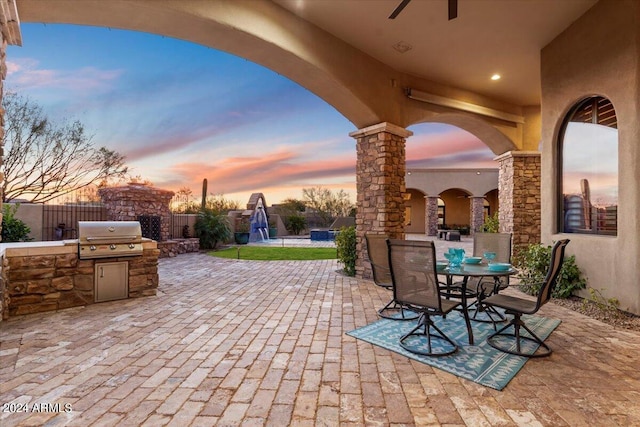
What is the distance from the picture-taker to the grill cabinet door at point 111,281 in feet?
14.8

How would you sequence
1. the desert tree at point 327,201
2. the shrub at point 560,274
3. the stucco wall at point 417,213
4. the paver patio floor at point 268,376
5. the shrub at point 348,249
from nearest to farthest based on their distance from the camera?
the paver patio floor at point 268,376, the shrub at point 560,274, the shrub at point 348,249, the stucco wall at point 417,213, the desert tree at point 327,201

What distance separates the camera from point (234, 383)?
7.68ft

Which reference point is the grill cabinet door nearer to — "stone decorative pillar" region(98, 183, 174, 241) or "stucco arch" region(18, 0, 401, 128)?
"stucco arch" region(18, 0, 401, 128)

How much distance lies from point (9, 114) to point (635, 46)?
14345 millimetres

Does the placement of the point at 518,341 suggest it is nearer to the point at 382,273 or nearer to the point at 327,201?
the point at 382,273

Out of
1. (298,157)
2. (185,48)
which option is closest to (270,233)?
(298,157)

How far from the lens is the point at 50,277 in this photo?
4.15 metres

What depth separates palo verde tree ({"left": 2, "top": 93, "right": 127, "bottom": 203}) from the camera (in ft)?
32.7

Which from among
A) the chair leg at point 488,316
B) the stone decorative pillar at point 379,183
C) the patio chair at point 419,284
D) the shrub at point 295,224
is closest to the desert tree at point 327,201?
the shrub at point 295,224

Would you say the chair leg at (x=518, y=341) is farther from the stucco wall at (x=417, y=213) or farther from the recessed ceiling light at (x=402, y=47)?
the stucco wall at (x=417, y=213)

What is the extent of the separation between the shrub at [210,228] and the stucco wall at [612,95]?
10112 mm

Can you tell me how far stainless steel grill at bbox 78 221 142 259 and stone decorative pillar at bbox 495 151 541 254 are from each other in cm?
794

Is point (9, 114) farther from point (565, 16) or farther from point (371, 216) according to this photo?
point (565, 16)

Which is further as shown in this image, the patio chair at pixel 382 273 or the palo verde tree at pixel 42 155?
the palo verde tree at pixel 42 155
